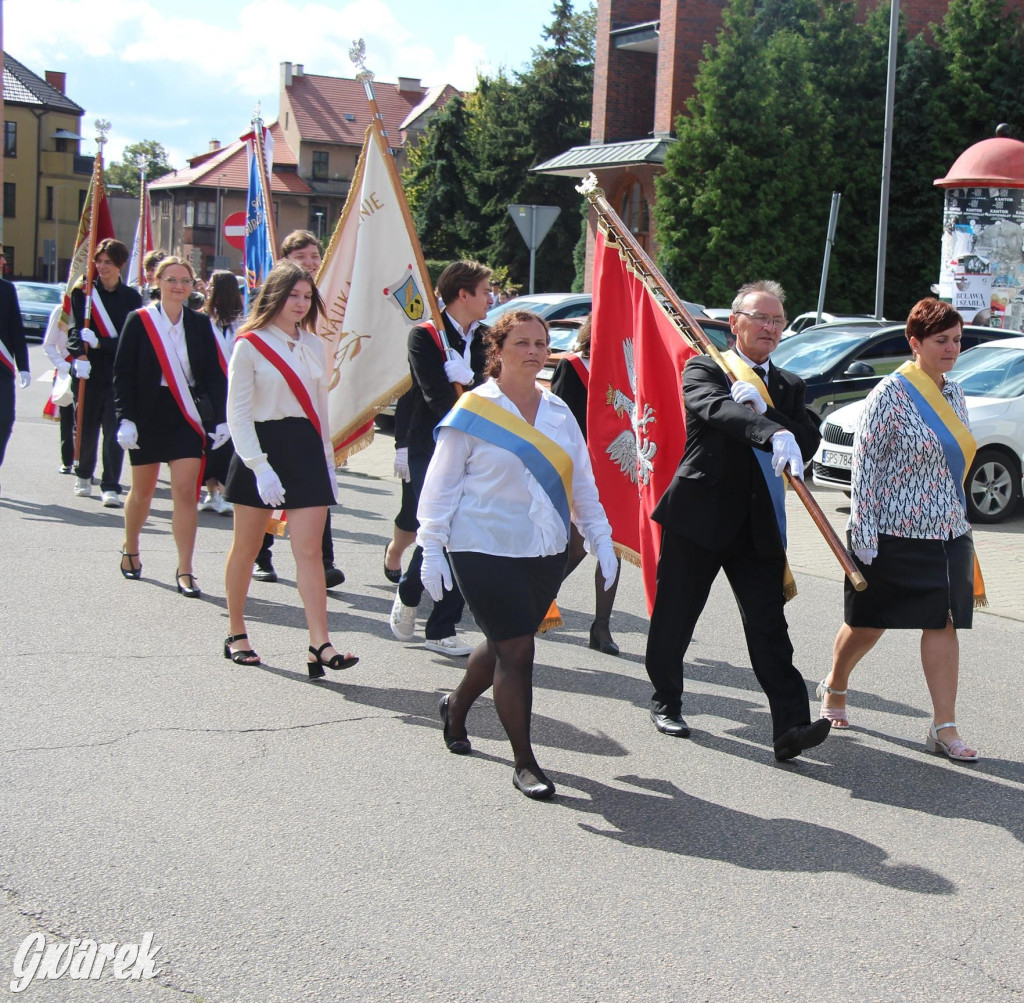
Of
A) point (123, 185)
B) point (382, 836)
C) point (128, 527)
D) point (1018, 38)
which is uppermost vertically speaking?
point (123, 185)

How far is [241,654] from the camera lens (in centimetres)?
651

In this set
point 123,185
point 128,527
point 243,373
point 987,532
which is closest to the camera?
point 243,373

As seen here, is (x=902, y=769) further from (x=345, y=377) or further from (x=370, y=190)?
(x=370, y=190)

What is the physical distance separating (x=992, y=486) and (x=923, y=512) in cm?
757

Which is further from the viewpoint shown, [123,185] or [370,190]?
[123,185]

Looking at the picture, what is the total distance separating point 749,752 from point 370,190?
4841mm

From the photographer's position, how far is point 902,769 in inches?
212

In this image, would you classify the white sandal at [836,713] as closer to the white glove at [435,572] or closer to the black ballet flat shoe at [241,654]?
the white glove at [435,572]

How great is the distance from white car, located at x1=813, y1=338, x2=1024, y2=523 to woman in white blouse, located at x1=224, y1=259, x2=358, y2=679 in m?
6.92

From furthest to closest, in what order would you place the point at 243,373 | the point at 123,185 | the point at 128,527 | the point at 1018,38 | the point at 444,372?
the point at 123,185 → the point at 1018,38 → the point at 128,527 → the point at 444,372 → the point at 243,373

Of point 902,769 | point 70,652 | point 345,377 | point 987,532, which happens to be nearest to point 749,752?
point 902,769

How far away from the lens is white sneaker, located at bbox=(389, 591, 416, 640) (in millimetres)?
7066

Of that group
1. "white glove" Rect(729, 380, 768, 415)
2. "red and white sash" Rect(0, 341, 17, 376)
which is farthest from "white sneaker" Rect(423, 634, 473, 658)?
"red and white sash" Rect(0, 341, 17, 376)

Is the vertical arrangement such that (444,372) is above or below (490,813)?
above
